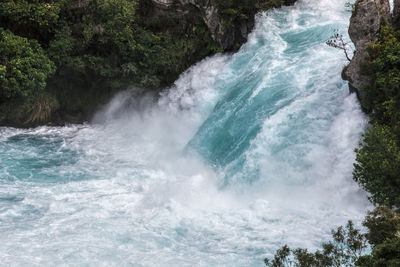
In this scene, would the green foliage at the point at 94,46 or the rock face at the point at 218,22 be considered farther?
the rock face at the point at 218,22

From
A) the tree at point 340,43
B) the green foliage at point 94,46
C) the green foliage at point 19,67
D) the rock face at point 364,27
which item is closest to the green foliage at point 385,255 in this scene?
the rock face at point 364,27

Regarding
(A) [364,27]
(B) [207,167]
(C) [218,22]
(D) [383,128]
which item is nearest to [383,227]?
(D) [383,128]

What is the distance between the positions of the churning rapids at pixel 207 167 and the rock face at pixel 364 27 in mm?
975

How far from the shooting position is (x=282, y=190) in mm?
13125

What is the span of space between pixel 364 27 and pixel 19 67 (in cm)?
1239

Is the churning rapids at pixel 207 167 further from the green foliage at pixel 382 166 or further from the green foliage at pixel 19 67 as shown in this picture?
the green foliage at pixel 19 67

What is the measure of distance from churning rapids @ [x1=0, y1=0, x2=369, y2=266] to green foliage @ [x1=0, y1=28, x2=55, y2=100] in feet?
7.52

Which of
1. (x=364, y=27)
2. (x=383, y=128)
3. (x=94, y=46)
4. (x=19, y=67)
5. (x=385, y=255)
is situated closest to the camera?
(x=385, y=255)

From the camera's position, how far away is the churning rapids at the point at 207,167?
1124 centimetres

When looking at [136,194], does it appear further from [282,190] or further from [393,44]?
[393,44]

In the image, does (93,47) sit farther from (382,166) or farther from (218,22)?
(382,166)

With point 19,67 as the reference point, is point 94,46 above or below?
above

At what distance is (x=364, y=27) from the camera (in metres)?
12.9

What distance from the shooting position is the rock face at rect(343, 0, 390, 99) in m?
12.8
